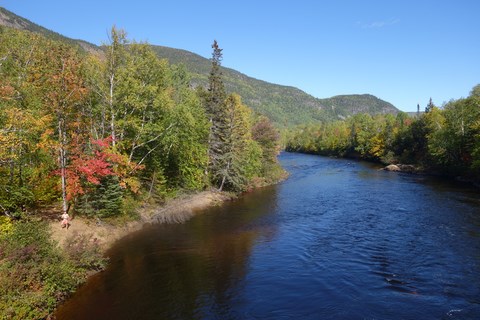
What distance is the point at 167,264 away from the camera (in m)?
22.1

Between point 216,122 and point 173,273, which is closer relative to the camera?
point 173,273

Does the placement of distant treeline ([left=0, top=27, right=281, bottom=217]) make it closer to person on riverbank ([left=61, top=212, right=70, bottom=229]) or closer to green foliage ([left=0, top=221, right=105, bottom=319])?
person on riverbank ([left=61, top=212, right=70, bottom=229])

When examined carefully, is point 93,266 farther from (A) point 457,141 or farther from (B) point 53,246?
(A) point 457,141

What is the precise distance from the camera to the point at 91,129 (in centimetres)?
2912

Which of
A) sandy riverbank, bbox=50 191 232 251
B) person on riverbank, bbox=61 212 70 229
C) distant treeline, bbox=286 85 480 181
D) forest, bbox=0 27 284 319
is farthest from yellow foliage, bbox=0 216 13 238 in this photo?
distant treeline, bbox=286 85 480 181

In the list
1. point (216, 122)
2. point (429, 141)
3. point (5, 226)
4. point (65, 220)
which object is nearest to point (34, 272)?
point (5, 226)

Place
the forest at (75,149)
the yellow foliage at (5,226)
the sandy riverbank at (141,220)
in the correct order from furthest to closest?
the sandy riverbank at (141,220) < the yellow foliage at (5,226) < the forest at (75,149)

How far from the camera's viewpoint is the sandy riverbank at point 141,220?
78.5 ft

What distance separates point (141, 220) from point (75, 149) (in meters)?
9.16

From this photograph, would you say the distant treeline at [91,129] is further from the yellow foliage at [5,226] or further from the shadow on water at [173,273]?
the shadow on water at [173,273]

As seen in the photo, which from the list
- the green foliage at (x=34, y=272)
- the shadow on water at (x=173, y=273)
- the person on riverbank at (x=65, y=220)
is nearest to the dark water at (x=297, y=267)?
the shadow on water at (x=173, y=273)

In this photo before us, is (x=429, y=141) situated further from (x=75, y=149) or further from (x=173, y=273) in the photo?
(x=75, y=149)

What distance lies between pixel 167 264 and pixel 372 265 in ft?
42.5

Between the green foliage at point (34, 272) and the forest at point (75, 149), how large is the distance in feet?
0.15
